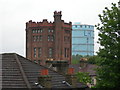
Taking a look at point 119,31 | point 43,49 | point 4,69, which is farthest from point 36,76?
point 43,49

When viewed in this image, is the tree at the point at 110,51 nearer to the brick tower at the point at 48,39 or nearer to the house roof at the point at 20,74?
the house roof at the point at 20,74

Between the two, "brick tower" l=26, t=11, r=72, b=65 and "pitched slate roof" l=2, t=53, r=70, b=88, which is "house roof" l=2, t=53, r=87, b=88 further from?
"brick tower" l=26, t=11, r=72, b=65

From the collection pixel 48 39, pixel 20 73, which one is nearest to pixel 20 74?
pixel 20 73

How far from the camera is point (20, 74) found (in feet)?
54.6

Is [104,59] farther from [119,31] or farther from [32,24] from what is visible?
[32,24]

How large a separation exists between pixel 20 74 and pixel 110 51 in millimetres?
6527

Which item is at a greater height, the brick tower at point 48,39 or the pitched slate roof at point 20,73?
the brick tower at point 48,39

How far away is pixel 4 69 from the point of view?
16938 millimetres

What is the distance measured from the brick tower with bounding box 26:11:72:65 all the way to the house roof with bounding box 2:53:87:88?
57.9 m

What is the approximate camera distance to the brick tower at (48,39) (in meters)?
78.0

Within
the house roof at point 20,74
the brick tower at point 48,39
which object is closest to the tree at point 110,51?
the house roof at point 20,74

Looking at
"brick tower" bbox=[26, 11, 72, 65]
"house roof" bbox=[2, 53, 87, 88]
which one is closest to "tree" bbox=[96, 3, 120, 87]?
"house roof" bbox=[2, 53, 87, 88]

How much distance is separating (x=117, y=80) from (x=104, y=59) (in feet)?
5.74

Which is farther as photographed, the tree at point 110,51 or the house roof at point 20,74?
the tree at point 110,51
